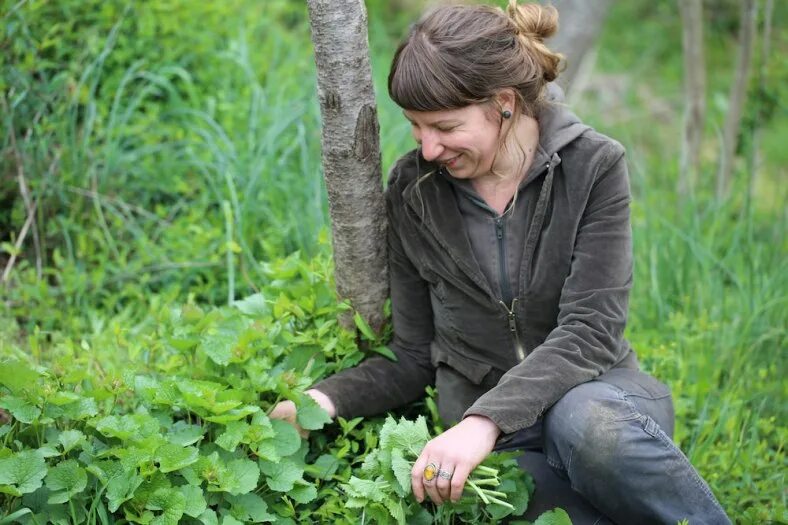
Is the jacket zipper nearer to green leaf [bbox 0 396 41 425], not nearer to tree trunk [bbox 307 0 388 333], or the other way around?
tree trunk [bbox 307 0 388 333]

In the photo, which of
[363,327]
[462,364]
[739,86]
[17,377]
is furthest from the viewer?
[739,86]

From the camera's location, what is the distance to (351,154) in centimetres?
236

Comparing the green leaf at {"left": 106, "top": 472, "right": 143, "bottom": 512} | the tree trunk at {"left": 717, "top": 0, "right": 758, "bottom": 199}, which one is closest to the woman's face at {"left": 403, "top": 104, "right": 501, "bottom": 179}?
the green leaf at {"left": 106, "top": 472, "right": 143, "bottom": 512}

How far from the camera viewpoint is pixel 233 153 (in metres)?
3.52

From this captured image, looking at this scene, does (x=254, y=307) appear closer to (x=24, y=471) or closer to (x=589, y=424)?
(x=24, y=471)

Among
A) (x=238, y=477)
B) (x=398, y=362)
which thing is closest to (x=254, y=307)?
(x=398, y=362)

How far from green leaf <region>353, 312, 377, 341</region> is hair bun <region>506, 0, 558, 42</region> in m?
0.85

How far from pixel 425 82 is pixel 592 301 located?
25.0 inches

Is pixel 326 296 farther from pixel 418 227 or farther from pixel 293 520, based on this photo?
pixel 293 520

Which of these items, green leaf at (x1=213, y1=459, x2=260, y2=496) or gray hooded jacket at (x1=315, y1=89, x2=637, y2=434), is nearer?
green leaf at (x1=213, y1=459, x2=260, y2=496)

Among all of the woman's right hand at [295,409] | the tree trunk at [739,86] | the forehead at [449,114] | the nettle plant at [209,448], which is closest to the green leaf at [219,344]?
the nettle plant at [209,448]

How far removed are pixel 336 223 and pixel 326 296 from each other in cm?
23

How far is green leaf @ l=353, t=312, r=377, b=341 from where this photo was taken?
2.46 metres

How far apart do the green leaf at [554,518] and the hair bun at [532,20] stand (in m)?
1.09
